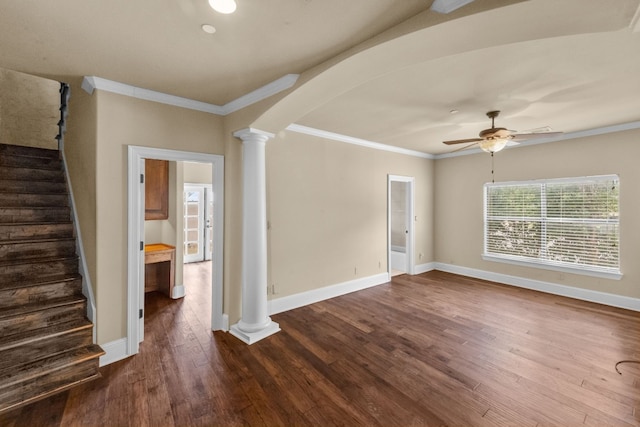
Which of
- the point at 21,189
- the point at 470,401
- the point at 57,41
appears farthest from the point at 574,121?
the point at 21,189

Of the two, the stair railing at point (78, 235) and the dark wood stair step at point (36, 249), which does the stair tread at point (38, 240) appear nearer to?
the dark wood stair step at point (36, 249)

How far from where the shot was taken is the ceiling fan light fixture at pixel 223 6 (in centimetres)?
152

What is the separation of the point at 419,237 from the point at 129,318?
17.3 ft

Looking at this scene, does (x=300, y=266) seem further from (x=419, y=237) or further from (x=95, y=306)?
(x=419, y=237)

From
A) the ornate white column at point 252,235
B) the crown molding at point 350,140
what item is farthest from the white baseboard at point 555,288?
the ornate white column at point 252,235

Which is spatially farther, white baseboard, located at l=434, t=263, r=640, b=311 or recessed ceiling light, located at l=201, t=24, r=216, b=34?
white baseboard, located at l=434, t=263, r=640, b=311

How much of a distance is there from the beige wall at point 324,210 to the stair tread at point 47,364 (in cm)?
191

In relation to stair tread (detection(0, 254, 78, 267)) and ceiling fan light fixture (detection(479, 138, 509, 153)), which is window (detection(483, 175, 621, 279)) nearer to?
A: ceiling fan light fixture (detection(479, 138, 509, 153))

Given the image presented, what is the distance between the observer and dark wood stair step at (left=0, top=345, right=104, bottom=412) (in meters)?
2.01

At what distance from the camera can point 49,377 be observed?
7.11 feet

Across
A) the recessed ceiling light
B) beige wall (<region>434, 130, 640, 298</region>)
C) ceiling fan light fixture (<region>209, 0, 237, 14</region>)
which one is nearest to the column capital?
the recessed ceiling light

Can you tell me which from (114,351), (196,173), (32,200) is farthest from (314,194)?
(196,173)

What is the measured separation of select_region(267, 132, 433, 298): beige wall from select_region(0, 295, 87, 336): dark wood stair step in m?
1.97

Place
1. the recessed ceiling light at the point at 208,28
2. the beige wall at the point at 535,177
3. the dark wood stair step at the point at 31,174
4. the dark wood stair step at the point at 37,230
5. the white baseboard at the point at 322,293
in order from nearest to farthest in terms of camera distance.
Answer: the recessed ceiling light at the point at 208,28 < the dark wood stair step at the point at 37,230 < the dark wood stair step at the point at 31,174 < the white baseboard at the point at 322,293 < the beige wall at the point at 535,177
